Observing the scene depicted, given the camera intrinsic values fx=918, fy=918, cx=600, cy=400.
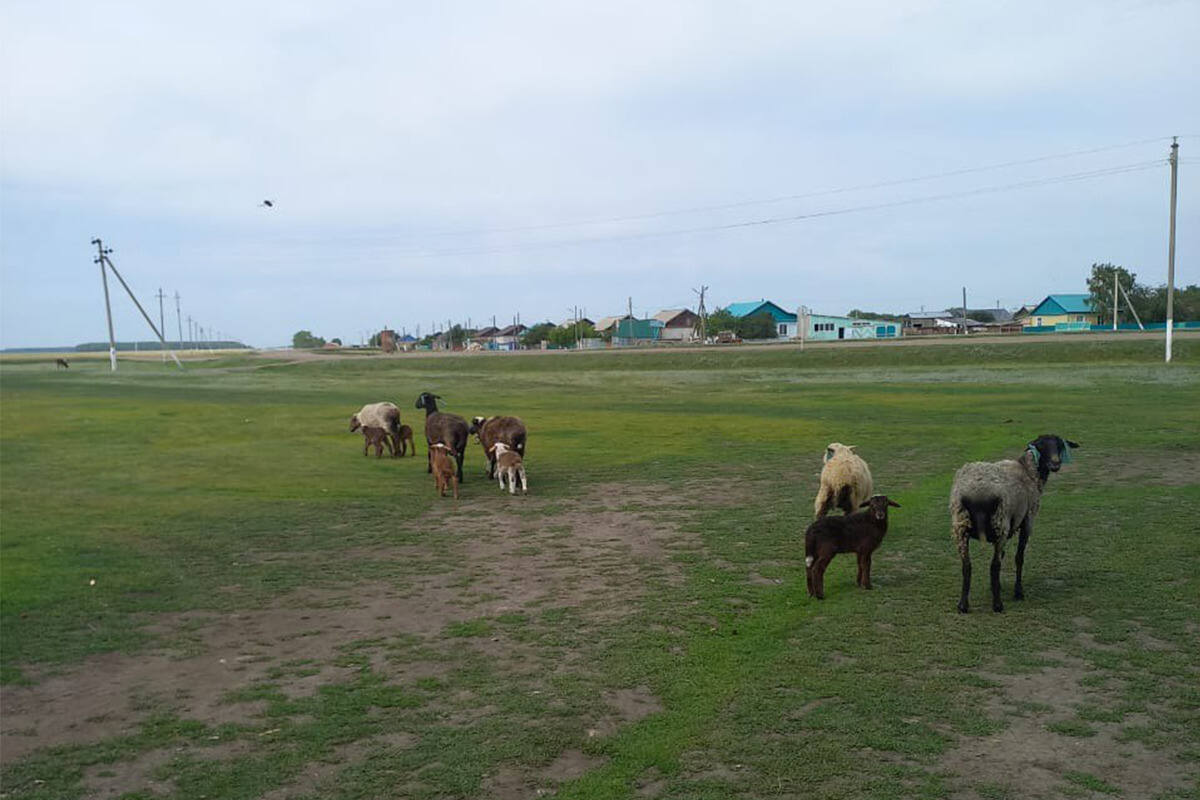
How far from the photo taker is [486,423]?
20484mm

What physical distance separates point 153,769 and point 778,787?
479cm

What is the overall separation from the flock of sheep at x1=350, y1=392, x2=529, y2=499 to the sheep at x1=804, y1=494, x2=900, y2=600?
8.32 metres

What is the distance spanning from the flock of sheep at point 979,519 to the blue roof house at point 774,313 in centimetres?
12485

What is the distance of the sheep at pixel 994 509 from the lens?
970 centimetres

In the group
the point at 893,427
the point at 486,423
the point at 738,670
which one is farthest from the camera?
the point at 893,427

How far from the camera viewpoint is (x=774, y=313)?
140125mm

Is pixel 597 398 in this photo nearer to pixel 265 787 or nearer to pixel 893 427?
pixel 893 427

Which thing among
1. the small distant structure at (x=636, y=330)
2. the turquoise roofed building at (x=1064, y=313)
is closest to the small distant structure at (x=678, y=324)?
the small distant structure at (x=636, y=330)

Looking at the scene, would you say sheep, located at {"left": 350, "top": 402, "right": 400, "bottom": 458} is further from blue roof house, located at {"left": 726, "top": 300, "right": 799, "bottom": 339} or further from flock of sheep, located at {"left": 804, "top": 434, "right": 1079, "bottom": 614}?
blue roof house, located at {"left": 726, "top": 300, "right": 799, "bottom": 339}

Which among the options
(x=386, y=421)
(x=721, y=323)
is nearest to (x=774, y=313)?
(x=721, y=323)

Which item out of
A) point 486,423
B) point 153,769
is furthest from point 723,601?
point 486,423

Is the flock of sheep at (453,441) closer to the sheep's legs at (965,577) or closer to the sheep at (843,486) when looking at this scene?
the sheep at (843,486)

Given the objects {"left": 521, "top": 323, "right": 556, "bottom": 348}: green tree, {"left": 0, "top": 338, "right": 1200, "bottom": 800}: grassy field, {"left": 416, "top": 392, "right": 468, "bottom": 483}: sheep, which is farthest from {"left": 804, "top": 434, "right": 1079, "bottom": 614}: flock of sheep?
{"left": 521, "top": 323, "right": 556, "bottom": 348}: green tree

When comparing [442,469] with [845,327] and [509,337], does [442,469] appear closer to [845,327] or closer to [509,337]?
[845,327]
